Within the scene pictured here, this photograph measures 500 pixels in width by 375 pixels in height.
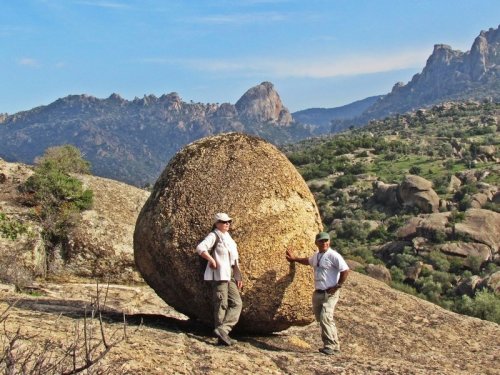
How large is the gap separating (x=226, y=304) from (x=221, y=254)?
0.79 meters

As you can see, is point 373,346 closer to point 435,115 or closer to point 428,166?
point 428,166

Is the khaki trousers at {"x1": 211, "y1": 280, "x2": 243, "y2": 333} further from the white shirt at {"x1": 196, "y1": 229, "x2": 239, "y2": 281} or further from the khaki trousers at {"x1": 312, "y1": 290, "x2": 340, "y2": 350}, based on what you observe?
the khaki trousers at {"x1": 312, "y1": 290, "x2": 340, "y2": 350}

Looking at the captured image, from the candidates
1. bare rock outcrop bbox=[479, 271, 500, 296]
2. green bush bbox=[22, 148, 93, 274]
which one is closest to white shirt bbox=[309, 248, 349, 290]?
green bush bbox=[22, 148, 93, 274]

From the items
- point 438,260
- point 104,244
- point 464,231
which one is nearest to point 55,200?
point 104,244

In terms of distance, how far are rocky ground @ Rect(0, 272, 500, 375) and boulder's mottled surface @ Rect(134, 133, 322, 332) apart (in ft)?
2.07

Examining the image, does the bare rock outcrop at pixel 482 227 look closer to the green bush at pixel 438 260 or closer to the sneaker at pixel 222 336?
the green bush at pixel 438 260

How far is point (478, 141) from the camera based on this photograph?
8700 centimetres

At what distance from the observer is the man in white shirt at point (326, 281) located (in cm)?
919

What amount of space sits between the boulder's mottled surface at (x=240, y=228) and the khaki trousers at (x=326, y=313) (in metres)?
0.42

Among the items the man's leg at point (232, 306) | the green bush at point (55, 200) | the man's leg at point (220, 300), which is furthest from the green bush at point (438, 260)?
the man's leg at point (220, 300)

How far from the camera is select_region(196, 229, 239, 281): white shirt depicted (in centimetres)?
877

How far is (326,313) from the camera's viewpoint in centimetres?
922

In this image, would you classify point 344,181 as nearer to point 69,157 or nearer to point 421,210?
point 421,210

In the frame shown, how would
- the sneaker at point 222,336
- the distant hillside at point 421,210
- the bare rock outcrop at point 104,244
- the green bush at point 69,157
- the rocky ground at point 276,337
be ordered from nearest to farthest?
the rocky ground at point 276,337 → the sneaker at point 222,336 → the bare rock outcrop at point 104,244 → the green bush at point 69,157 → the distant hillside at point 421,210
